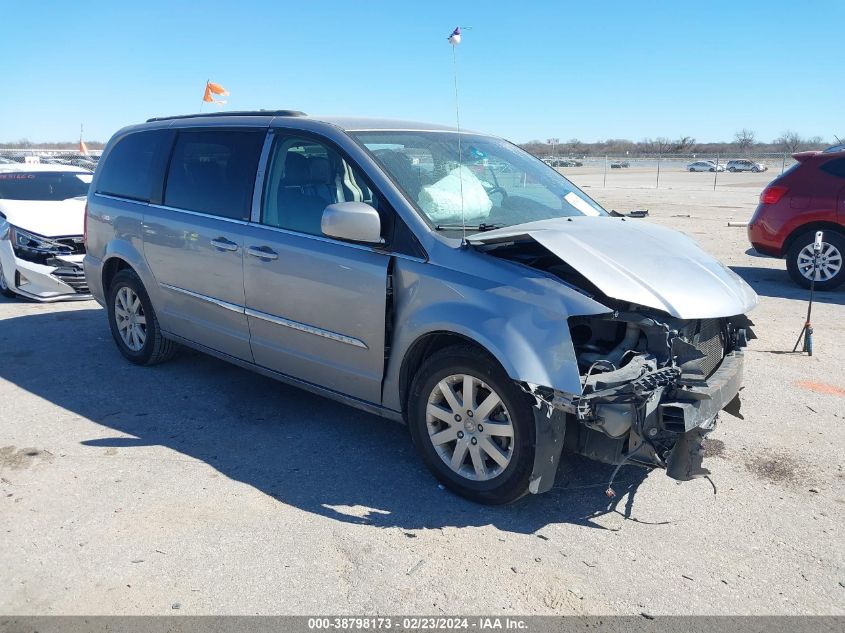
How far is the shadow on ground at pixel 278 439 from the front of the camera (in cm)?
382

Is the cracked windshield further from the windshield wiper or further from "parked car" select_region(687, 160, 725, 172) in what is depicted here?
"parked car" select_region(687, 160, 725, 172)

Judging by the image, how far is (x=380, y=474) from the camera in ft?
13.8

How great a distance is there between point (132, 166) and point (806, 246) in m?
7.97

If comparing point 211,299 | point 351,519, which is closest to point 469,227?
point 351,519

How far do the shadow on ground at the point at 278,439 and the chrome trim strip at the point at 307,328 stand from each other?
0.71m

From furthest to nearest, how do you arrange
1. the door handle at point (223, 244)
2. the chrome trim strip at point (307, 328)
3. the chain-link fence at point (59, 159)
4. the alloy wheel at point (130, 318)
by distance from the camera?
the chain-link fence at point (59, 159) → the alloy wheel at point (130, 318) → the door handle at point (223, 244) → the chrome trim strip at point (307, 328)

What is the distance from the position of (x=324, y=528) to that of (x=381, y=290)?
1.27 m

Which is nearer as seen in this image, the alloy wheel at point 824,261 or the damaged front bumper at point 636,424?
the damaged front bumper at point 636,424

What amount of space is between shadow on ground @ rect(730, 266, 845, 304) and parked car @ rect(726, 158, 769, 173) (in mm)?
50662

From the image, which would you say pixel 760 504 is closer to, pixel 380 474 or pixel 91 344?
pixel 380 474

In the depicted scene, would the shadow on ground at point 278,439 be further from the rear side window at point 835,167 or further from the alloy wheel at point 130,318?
the rear side window at point 835,167

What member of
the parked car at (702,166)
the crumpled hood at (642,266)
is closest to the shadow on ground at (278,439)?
the crumpled hood at (642,266)

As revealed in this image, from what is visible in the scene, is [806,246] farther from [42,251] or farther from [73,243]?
[42,251]

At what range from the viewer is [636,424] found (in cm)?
343
